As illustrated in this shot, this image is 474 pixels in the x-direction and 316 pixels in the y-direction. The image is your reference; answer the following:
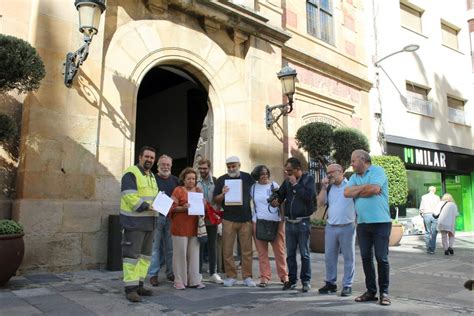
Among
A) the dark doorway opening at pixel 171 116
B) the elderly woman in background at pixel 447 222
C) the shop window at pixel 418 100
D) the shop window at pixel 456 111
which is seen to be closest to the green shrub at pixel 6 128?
the dark doorway opening at pixel 171 116

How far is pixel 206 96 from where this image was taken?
357 inches

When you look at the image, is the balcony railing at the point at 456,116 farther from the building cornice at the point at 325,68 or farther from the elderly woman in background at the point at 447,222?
the elderly woman in background at the point at 447,222

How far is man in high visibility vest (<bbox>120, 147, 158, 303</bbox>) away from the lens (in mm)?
4645

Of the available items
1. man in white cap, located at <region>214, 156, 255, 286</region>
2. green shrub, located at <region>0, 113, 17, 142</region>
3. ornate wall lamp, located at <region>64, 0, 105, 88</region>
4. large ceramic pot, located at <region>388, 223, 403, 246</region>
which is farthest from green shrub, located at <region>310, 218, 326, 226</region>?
green shrub, located at <region>0, 113, 17, 142</region>

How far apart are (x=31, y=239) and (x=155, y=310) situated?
2.60m

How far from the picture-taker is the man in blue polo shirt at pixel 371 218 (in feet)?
15.1

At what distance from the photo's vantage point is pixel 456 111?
17312 mm

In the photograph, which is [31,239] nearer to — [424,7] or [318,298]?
[318,298]

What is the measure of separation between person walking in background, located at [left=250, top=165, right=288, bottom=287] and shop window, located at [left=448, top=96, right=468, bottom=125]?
13.9 meters

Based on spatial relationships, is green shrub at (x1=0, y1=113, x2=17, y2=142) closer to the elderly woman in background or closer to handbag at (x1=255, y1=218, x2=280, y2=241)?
handbag at (x1=255, y1=218, x2=280, y2=241)

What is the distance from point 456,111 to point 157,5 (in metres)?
14.3

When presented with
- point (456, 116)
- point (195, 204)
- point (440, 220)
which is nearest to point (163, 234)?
point (195, 204)

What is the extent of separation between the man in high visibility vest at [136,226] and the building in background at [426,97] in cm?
1003

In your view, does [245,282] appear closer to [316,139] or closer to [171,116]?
[316,139]
